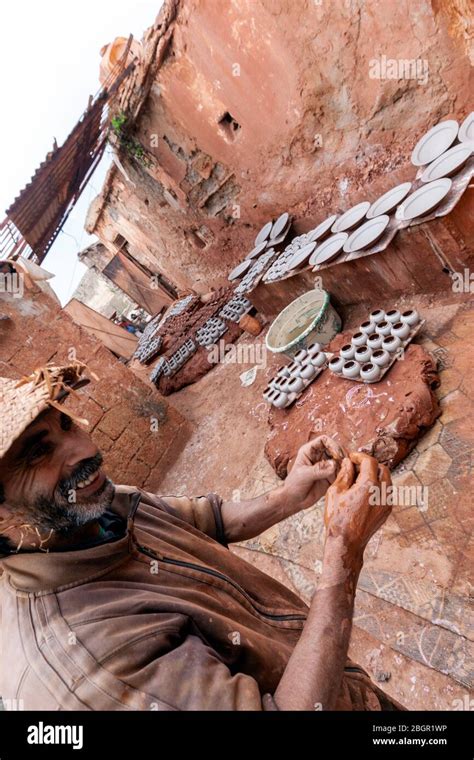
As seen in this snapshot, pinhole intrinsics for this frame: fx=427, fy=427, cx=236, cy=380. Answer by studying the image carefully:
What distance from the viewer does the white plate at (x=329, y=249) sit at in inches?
194

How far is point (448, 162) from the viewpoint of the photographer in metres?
4.07

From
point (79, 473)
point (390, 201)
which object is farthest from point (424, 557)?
point (390, 201)

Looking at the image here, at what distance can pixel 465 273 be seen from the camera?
406 cm

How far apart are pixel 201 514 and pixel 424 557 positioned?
1677 millimetres

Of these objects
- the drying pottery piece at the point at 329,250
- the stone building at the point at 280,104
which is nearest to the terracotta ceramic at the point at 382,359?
the drying pottery piece at the point at 329,250

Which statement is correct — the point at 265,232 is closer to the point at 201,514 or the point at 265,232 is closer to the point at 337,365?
the point at 337,365

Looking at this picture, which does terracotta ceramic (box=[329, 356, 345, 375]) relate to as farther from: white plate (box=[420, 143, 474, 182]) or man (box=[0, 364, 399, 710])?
man (box=[0, 364, 399, 710])

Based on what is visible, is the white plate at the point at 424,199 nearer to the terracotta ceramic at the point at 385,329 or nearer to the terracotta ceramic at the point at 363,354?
the terracotta ceramic at the point at 385,329

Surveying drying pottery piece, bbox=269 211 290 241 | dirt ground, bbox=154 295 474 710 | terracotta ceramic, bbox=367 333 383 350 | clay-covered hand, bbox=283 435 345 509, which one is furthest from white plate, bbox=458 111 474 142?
clay-covered hand, bbox=283 435 345 509

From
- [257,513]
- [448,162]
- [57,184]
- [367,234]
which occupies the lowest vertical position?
[367,234]

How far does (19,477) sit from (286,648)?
111 cm

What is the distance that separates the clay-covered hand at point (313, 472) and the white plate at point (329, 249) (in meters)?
3.49

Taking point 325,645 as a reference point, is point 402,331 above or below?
below

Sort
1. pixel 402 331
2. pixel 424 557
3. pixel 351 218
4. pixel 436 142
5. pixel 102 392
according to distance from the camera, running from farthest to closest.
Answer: pixel 102 392, pixel 351 218, pixel 436 142, pixel 402 331, pixel 424 557
